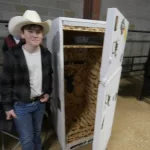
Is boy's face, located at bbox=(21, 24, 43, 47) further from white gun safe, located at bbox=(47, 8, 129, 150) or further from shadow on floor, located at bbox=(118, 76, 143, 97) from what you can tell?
shadow on floor, located at bbox=(118, 76, 143, 97)

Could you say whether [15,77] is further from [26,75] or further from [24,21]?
[24,21]

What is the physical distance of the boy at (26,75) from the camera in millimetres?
1065

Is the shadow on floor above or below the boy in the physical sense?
below

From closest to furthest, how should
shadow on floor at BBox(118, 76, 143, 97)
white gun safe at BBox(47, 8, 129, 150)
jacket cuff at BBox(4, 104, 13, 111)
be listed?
white gun safe at BBox(47, 8, 129, 150) < jacket cuff at BBox(4, 104, 13, 111) < shadow on floor at BBox(118, 76, 143, 97)

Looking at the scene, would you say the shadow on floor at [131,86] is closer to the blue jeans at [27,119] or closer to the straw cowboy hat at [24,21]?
the blue jeans at [27,119]

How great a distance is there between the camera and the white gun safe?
1.00m

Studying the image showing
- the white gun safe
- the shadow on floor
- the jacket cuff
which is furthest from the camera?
the shadow on floor

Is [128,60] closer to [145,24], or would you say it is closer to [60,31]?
[145,24]

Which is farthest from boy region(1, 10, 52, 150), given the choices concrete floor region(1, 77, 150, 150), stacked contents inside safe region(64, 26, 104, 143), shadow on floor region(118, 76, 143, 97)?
shadow on floor region(118, 76, 143, 97)

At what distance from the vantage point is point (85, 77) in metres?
2.01

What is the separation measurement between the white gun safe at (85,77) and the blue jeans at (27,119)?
0.21 metres

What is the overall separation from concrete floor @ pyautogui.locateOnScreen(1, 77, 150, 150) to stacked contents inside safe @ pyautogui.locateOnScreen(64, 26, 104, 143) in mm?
214

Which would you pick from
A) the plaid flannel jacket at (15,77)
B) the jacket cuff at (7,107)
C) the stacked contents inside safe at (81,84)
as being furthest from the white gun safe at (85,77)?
the jacket cuff at (7,107)

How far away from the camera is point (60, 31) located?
1.18 m
